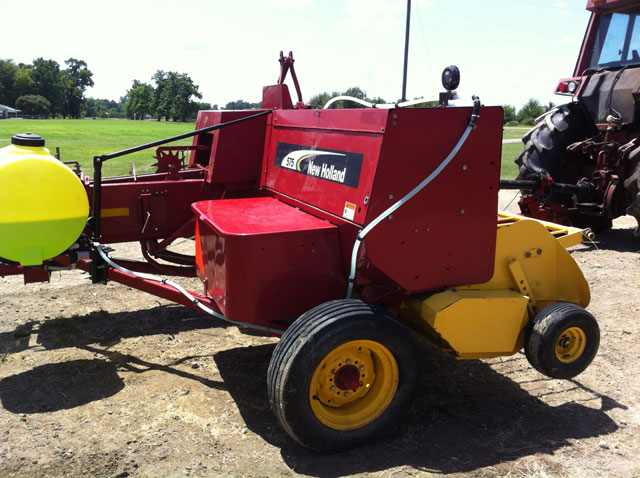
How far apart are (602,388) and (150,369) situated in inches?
116

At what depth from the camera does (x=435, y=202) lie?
3061 mm

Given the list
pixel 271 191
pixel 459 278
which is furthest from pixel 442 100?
pixel 271 191

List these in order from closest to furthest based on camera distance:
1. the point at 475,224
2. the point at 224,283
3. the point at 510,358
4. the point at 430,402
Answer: the point at 224,283 → the point at 475,224 → the point at 430,402 → the point at 510,358

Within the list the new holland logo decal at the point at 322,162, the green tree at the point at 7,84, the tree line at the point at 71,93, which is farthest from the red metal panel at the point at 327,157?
the green tree at the point at 7,84

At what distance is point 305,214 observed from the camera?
346 cm

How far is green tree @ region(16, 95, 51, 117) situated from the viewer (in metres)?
91.2

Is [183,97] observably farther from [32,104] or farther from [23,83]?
[23,83]

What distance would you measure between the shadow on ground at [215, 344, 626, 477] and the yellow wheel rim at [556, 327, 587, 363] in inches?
12.7

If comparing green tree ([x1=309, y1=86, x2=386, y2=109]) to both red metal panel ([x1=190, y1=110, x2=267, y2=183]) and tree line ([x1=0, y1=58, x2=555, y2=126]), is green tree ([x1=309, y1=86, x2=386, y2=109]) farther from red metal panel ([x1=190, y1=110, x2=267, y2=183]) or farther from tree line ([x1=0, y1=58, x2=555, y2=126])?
tree line ([x1=0, y1=58, x2=555, y2=126])

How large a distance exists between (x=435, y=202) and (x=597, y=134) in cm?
513

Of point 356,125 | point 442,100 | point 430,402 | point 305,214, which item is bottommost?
point 430,402

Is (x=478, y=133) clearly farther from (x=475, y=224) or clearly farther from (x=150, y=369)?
(x=150, y=369)

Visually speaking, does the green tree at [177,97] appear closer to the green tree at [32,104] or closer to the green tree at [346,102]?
the green tree at [32,104]

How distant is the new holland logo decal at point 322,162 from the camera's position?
312 centimetres
